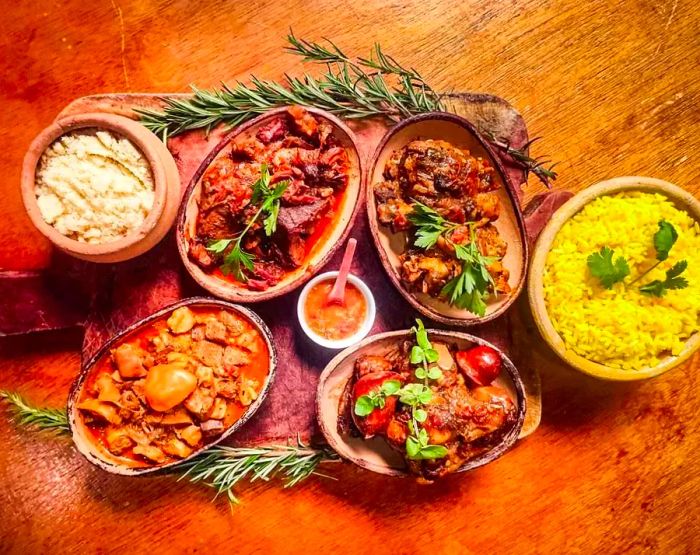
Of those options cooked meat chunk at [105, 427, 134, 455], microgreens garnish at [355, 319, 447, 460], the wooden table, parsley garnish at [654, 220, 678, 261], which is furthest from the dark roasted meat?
parsley garnish at [654, 220, 678, 261]

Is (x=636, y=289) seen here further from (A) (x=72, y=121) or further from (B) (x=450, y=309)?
(A) (x=72, y=121)

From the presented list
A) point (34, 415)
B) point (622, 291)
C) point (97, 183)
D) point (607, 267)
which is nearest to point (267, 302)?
point (97, 183)

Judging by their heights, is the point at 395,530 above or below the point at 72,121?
below

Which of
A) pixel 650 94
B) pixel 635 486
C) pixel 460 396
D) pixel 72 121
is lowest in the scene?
pixel 635 486

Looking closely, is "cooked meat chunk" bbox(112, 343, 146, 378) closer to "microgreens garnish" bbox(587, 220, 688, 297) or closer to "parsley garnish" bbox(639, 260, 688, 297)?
"microgreens garnish" bbox(587, 220, 688, 297)

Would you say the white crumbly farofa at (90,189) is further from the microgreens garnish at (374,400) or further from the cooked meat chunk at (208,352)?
the microgreens garnish at (374,400)

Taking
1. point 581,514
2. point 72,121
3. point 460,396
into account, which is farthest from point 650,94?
point 72,121

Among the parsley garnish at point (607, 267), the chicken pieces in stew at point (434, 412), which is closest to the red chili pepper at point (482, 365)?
the chicken pieces in stew at point (434, 412)
